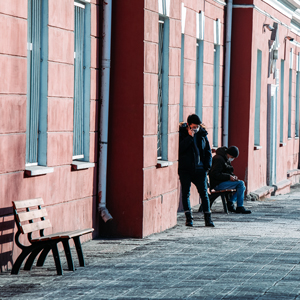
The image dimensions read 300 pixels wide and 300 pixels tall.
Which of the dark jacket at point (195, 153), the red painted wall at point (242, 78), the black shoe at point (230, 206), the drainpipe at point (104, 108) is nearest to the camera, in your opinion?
the drainpipe at point (104, 108)

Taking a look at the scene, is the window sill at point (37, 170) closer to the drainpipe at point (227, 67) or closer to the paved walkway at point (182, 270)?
the paved walkway at point (182, 270)

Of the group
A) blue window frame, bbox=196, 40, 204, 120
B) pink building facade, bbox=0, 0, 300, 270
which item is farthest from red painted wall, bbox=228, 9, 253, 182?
pink building facade, bbox=0, 0, 300, 270

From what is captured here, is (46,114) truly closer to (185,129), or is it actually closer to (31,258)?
(31,258)

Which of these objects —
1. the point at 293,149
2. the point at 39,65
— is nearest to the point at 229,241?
the point at 39,65

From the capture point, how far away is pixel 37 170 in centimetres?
871

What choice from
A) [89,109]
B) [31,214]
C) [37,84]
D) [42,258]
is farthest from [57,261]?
[89,109]

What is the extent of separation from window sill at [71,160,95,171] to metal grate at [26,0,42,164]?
2.57ft

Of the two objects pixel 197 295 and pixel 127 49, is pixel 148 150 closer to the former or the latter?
pixel 127 49

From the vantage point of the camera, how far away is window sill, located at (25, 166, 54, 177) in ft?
28.1

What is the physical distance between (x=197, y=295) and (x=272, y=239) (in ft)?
13.3

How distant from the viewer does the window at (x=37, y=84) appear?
29.5ft

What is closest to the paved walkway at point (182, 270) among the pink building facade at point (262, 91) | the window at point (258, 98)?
the pink building facade at point (262, 91)

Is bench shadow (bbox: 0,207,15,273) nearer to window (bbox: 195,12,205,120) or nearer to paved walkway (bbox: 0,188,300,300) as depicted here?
paved walkway (bbox: 0,188,300,300)

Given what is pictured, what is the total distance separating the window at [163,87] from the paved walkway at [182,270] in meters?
1.24
